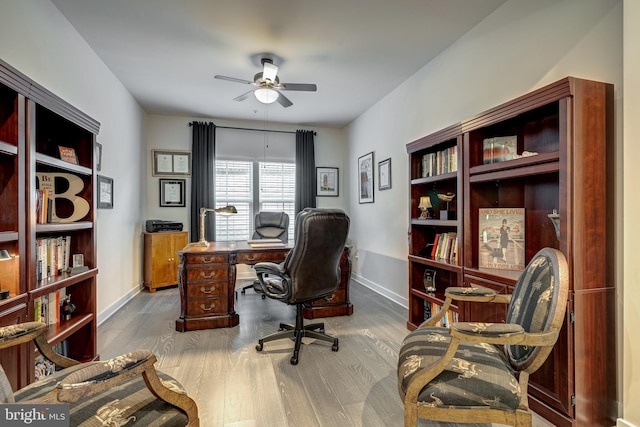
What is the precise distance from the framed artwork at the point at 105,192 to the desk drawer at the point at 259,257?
158 cm

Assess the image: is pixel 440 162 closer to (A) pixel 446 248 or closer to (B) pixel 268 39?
(A) pixel 446 248

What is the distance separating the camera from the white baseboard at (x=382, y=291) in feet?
12.5

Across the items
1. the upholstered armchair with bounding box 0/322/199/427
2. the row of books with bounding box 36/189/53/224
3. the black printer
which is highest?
the row of books with bounding box 36/189/53/224

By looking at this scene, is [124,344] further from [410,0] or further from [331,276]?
[410,0]

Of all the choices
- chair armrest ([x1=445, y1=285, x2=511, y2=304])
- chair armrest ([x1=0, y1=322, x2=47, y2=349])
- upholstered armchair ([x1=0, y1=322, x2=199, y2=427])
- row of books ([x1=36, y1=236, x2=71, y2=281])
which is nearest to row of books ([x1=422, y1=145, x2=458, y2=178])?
chair armrest ([x1=445, y1=285, x2=511, y2=304])

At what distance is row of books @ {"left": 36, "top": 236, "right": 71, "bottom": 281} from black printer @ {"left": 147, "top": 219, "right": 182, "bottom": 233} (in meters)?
2.36

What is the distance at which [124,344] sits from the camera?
2.69 m

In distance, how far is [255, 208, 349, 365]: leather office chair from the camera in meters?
2.32

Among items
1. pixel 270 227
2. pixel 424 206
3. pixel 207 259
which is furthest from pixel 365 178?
pixel 207 259

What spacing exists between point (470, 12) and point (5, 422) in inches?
132

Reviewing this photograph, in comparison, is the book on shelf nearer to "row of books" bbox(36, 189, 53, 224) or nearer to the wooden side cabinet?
"row of books" bbox(36, 189, 53, 224)

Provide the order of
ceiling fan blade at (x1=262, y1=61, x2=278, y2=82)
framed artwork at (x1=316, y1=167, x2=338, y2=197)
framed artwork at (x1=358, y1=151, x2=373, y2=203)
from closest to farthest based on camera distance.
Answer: ceiling fan blade at (x1=262, y1=61, x2=278, y2=82) < framed artwork at (x1=358, y1=151, x2=373, y2=203) < framed artwork at (x1=316, y1=167, x2=338, y2=197)

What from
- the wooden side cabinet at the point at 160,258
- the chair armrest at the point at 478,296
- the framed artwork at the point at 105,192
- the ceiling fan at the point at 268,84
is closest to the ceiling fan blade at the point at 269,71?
the ceiling fan at the point at 268,84

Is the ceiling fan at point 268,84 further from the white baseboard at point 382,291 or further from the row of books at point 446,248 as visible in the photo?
the white baseboard at point 382,291
